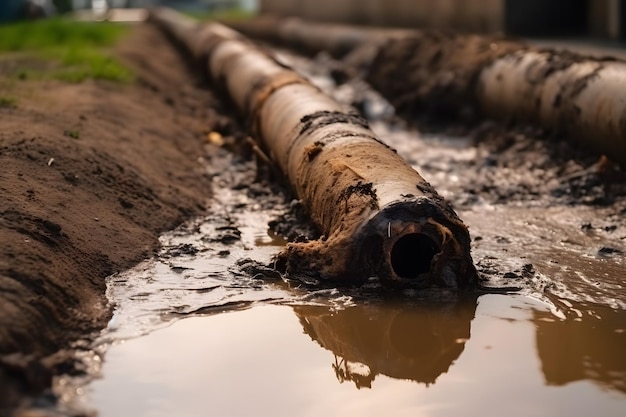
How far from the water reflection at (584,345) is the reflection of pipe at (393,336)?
1.23 ft

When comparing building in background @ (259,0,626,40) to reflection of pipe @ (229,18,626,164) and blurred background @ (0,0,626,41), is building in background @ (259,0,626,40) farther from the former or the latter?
reflection of pipe @ (229,18,626,164)

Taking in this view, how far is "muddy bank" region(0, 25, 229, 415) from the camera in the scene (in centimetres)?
403

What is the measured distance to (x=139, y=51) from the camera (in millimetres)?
14500

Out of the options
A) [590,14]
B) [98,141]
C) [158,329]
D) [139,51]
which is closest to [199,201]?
[98,141]

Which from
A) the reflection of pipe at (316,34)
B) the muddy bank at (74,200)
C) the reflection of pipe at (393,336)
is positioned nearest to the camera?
the muddy bank at (74,200)

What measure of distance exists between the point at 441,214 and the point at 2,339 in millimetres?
2184

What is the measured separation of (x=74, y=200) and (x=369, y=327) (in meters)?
2.06

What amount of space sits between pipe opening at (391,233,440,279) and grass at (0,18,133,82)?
220 inches

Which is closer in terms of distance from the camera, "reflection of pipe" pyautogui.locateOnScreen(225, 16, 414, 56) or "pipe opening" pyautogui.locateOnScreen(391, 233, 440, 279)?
"pipe opening" pyautogui.locateOnScreen(391, 233, 440, 279)

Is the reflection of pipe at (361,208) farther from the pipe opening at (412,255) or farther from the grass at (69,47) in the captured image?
the grass at (69,47)

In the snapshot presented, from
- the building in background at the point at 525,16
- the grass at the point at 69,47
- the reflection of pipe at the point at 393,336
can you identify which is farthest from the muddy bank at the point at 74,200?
the building in background at the point at 525,16

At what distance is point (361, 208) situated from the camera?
490 centimetres

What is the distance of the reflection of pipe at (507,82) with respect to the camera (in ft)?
24.2

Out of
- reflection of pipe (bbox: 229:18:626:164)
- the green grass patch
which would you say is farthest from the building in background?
the green grass patch
